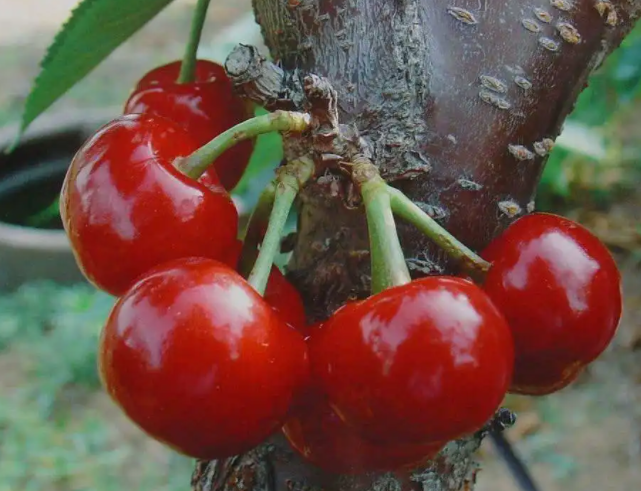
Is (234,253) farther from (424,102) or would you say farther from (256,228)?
(424,102)

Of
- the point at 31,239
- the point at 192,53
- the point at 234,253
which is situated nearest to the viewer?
the point at 234,253

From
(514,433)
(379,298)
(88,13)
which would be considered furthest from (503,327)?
(514,433)

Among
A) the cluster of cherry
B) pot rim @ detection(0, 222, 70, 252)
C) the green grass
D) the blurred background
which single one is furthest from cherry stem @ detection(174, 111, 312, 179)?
pot rim @ detection(0, 222, 70, 252)

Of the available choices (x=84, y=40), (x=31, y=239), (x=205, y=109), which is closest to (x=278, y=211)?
(x=205, y=109)

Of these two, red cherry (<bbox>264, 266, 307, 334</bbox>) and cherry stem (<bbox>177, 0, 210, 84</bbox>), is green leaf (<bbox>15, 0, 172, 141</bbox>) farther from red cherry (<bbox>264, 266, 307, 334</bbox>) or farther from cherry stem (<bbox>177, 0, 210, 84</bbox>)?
red cherry (<bbox>264, 266, 307, 334</bbox>)

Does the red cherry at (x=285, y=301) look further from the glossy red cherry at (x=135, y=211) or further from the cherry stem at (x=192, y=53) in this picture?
the cherry stem at (x=192, y=53)

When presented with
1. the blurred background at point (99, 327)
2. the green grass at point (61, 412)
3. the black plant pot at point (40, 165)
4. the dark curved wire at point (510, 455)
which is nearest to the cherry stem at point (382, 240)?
the dark curved wire at point (510, 455)

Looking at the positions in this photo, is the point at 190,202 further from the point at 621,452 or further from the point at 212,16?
the point at 212,16
